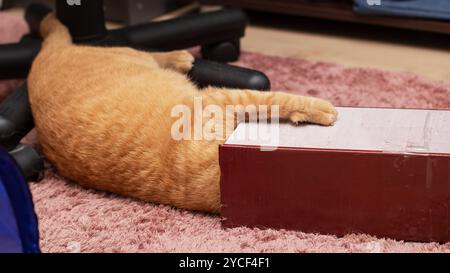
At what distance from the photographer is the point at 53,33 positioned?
1629mm

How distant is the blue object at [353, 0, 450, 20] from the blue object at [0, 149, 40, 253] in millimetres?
1516

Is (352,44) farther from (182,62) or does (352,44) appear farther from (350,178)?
(350,178)

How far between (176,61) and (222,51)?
45cm

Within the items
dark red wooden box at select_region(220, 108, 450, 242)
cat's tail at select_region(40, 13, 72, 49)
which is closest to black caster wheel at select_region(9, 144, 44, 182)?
cat's tail at select_region(40, 13, 72, 49)

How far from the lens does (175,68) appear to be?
1.59 metres

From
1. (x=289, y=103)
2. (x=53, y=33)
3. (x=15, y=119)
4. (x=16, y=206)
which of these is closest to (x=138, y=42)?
(x=53, y=33)

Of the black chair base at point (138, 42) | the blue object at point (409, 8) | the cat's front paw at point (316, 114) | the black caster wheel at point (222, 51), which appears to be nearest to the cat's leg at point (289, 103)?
the cat's front paw at point (316, 114)

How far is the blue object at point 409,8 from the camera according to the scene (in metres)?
2.04

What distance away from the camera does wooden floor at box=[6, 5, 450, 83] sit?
2023 mm

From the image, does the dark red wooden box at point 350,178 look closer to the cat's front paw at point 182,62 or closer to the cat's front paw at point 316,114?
the cat's front paw at point 316,114

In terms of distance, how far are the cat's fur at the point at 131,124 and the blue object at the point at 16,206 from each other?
0.32 metres

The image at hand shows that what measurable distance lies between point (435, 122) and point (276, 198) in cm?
29
